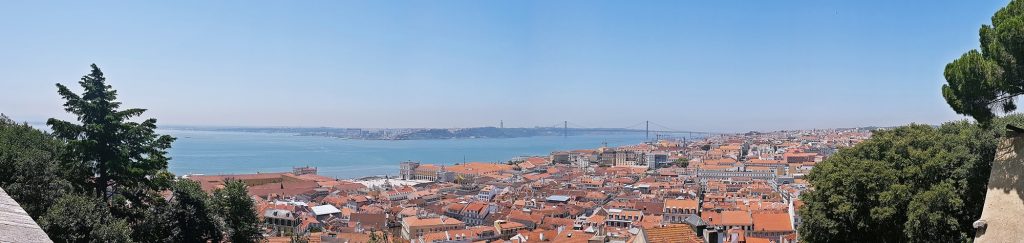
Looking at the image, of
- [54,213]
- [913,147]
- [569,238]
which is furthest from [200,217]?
[569,238]

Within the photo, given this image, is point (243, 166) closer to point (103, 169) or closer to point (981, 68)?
point (103, 169)

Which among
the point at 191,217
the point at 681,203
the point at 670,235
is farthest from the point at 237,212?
the point at 681,203

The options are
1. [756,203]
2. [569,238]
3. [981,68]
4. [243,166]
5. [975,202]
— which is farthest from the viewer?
[243,166]

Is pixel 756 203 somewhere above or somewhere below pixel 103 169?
below

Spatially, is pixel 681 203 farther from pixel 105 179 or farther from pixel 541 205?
pixel 105 179

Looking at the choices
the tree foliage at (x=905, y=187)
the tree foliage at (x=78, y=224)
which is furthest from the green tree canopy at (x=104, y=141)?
the tree foliage at (x=905, y=187)
